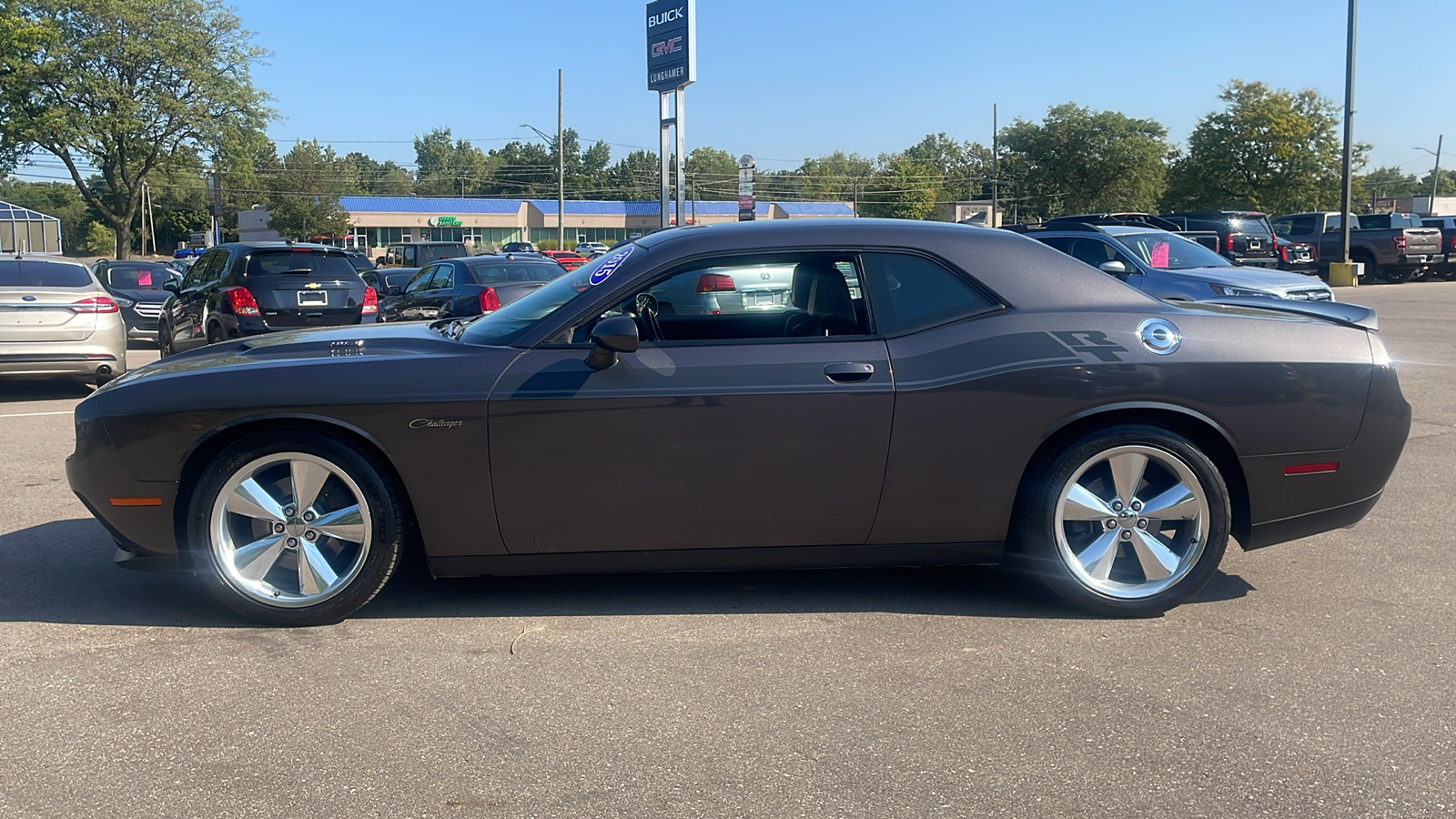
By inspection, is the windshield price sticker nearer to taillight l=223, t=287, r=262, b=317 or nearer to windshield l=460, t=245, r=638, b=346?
windshield l=460, t=245, r=638, b=346

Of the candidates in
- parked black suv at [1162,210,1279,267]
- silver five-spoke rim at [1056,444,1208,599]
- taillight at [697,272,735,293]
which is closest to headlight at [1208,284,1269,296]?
silver five-spoke rim at [1056,444,1208,599]

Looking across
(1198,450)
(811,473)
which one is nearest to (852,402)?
(811,473)

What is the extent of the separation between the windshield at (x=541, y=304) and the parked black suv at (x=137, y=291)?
15471 millimetres

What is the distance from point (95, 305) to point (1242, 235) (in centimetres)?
2253

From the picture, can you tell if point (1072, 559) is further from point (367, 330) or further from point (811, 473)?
point (367, 330)

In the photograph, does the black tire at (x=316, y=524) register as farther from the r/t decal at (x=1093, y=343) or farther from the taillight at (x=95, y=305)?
the taillight at (x=95, y=305)

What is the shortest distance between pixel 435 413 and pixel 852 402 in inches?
59.6

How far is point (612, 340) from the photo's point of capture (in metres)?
4.07

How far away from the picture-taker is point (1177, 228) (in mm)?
25766

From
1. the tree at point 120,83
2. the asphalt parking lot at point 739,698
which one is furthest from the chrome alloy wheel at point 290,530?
the tree at point 120,83

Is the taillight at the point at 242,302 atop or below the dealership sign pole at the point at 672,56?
below

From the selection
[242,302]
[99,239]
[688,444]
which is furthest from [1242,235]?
[99,239]

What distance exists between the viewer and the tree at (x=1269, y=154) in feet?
179

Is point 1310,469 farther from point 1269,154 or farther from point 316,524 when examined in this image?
point 1269,154
